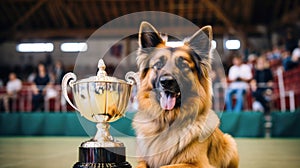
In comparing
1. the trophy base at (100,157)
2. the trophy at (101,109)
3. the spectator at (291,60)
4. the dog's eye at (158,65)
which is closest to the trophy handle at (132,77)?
the trophy at (101,109)

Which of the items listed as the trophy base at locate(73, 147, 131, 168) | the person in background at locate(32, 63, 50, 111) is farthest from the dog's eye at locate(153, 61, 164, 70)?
the person in background at locate(32, 63, 50, 111)

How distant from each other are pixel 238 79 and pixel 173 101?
25.8 feet

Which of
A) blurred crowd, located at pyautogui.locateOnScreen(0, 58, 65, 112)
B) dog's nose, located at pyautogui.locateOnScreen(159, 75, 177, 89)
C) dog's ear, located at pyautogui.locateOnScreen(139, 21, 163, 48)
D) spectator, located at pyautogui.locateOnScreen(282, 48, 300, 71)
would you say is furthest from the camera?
blurred crowd, located at pyautogui.locateOnScreen(0, 58, 65, 112)

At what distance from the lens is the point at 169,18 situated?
68.9 feet

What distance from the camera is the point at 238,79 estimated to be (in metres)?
10.4

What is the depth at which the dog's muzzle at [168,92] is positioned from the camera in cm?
272

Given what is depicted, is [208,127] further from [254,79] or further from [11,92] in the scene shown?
[11,92]

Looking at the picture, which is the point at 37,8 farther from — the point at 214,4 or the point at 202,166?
the point at 202,166

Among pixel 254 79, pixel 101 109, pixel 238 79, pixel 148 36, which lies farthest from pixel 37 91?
pixel 148 36

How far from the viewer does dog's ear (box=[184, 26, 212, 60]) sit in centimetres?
279

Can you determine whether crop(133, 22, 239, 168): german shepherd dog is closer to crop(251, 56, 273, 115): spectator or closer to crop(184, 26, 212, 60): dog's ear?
crop(184, 26, 212, 60): dog's ear

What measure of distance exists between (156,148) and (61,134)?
331 inches

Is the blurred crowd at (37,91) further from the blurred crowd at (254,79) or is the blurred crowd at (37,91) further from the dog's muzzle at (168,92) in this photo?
the dog's muzzle at (168,92)

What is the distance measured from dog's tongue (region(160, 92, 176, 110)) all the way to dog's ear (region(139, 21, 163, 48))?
0.36 m
